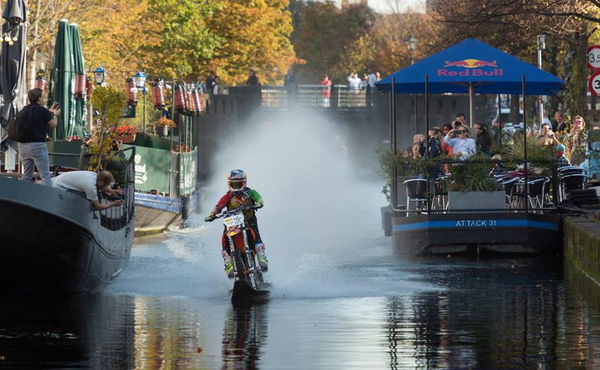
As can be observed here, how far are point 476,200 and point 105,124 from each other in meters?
5.68

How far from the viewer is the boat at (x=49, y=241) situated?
18.5 metres

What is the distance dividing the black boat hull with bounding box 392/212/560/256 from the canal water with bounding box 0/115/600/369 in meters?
0.50

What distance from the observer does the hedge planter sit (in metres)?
25.8

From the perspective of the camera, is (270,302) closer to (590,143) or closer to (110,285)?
(110,285)

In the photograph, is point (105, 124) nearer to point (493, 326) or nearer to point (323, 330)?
point (323, 330)

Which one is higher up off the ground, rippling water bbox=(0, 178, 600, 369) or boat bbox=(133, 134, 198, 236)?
boat bbox=(133, 134, 198, 236)

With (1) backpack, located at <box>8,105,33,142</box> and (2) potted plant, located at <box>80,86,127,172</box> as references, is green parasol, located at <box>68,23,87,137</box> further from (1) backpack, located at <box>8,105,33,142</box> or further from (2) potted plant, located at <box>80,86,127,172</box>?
(1) backpack, located at <box>8,105,33,142</box>

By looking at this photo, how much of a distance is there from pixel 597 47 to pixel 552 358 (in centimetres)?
1741

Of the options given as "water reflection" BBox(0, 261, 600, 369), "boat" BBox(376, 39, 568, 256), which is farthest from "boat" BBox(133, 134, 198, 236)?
"water reflection" BBox(0, 261, 600, 369)

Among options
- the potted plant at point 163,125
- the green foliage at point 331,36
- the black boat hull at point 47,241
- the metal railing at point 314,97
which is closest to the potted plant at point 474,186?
the black boat hull at point 47,241

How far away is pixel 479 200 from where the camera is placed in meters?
25.8

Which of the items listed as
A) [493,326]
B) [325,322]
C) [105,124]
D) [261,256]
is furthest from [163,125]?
[493,326]

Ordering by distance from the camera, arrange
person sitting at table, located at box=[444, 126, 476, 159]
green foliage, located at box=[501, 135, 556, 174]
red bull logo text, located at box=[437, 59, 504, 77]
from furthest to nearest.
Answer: person sitting at table, located at box=[444, 126, 476, 159], red bull logo text, located at box=[437, 59, 504, 77], green foliage, located at box=[501, 135, 556, 174]

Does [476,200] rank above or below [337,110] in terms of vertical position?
below
